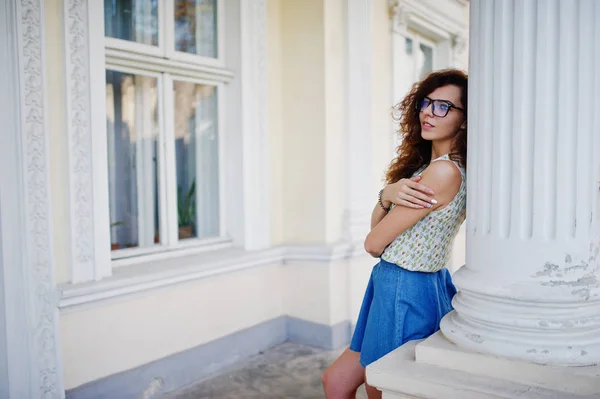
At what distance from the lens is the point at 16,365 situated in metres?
2.65

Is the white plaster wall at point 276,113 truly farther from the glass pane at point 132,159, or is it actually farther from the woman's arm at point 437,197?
the woman's arm at point 437,197

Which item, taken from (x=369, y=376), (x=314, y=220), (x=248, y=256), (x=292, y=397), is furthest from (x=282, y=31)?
(x=369, y=376)

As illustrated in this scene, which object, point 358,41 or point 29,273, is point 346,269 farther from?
point 29,273

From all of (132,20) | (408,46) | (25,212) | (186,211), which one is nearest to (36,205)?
(25,212)

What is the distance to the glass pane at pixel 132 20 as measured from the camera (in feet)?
10.9

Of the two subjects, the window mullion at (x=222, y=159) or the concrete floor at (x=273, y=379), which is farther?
the window mullion at (x=222, y=159)

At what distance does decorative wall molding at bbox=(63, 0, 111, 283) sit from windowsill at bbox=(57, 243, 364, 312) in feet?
0.32

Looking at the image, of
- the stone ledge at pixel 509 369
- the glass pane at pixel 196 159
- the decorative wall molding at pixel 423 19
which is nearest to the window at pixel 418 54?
the decorative wall molding at pixel 423 19

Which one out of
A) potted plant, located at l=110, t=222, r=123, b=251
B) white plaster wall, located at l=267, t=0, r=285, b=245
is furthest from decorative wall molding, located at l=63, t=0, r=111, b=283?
white plaster wall, located at l=267, t=0, r=285, b=245

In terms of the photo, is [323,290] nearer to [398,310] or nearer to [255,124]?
[255,124]

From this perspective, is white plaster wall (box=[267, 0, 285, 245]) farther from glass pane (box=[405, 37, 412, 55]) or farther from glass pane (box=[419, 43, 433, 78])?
glass pane (box=[419, 43, 433, 78])

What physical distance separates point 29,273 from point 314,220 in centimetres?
219

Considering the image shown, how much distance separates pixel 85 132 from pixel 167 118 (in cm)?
84

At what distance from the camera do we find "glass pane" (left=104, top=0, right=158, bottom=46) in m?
3.31
